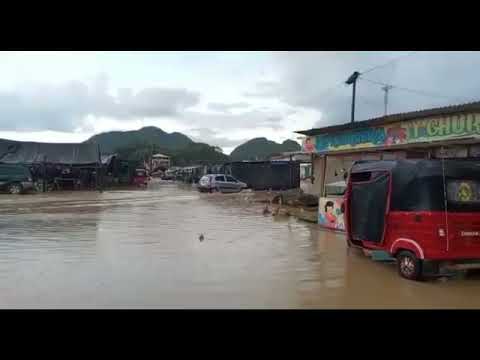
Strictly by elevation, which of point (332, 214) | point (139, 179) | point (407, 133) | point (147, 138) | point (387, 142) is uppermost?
point (147, 138)

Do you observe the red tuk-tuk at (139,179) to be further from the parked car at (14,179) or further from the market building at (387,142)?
the market building at (387,142)

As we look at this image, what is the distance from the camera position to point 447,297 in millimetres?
6137

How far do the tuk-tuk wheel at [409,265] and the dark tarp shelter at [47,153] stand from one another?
3246cm

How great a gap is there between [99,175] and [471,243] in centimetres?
3349

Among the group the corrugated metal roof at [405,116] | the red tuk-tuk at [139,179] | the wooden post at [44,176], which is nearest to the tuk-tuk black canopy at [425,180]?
the corrugated metal roof at [405,116]

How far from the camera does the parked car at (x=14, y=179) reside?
28594 mm

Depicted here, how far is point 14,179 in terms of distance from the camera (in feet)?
94.1

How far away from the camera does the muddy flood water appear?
589 cm

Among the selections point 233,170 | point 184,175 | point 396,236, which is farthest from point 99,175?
point 396,236

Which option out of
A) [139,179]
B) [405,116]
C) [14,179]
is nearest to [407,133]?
[405,116]

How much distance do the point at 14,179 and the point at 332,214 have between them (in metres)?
24.5

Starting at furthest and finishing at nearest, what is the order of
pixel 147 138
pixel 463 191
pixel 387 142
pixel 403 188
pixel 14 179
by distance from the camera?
pixel 147 138, pixel 14 179, pixel 387 142, pixel 403 188, pixel 463 191

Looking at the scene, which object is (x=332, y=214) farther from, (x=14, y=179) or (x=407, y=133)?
A: (x=14, y=179)
